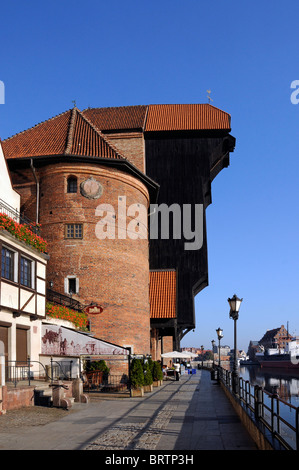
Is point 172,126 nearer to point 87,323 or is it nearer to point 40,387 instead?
point 87,323

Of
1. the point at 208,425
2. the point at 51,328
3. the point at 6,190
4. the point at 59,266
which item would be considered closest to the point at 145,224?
the point at 59,266

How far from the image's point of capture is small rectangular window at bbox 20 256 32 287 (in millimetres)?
21261

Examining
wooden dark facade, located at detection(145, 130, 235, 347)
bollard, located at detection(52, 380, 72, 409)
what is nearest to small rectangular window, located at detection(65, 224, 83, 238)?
wooden dark facade, located at detection(145, 130, 235, 347)

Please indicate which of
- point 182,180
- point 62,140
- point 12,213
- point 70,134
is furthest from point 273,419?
point 182,180

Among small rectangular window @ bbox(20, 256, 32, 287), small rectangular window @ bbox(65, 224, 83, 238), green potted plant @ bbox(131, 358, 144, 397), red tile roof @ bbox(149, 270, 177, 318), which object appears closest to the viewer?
small rectangular window @ bbox(20, 256, 32, 287)

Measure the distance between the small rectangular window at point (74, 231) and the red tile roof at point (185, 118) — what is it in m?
15.3

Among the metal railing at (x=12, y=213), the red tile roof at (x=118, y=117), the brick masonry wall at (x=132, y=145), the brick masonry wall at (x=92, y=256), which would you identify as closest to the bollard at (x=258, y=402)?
the metal railing at (x=12, y=213)

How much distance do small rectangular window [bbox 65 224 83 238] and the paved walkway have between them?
13413 mm

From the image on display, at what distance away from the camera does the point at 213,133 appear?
43.3m

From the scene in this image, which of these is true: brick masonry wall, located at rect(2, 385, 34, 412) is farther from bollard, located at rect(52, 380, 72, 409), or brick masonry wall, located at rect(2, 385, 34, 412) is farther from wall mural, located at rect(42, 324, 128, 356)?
wall mural, located at rect(42, 324, 128, 356)

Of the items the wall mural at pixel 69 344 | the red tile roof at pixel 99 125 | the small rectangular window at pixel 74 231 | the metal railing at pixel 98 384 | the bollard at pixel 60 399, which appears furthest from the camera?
the red tile roof at pixel 99 125

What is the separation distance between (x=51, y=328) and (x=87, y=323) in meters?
6.59

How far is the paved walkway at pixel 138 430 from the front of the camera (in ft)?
35.8

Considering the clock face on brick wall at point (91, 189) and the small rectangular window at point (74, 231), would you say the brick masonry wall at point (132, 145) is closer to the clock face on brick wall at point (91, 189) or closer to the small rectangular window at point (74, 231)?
the clock face on brick wall at point (91, 189)
